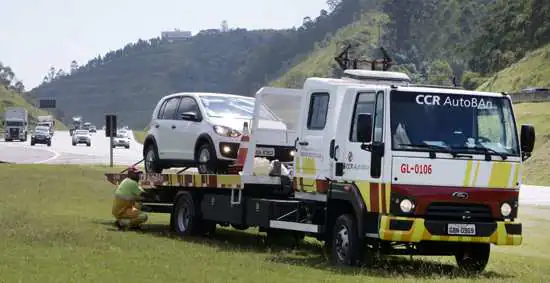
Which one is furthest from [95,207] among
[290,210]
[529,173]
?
[529,173]

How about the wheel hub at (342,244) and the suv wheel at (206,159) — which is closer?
the wheel hub at (342,244)

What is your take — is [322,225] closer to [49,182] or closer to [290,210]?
[290,210]

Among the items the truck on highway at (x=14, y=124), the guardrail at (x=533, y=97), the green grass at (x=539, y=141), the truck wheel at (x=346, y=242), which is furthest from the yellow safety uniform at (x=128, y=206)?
the truck on highway at (x=14, y=124)

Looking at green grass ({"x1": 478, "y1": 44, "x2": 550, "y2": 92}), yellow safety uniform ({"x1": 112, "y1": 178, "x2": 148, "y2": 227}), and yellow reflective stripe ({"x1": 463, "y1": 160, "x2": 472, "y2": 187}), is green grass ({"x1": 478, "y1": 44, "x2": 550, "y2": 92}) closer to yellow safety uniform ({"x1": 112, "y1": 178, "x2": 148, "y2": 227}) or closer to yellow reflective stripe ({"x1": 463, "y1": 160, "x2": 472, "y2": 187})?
yellow safety uniform ({"x1": 112, "y1": 178, "x2": 148, "y2": 227})

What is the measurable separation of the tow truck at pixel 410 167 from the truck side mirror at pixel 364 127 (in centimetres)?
1

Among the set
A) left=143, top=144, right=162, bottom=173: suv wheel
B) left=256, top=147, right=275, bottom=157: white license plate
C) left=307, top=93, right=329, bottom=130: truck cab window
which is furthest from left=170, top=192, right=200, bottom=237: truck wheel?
left=307, top=93, right=329, bottom=130: truck cab window

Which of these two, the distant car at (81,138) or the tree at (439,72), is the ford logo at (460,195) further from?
the tree at (439,72)

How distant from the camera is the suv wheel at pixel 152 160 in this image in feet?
67.8

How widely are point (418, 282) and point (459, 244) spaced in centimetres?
183

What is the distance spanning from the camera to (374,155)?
13.4 m

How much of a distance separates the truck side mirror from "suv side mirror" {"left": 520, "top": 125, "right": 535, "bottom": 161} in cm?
212

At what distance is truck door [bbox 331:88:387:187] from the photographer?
13.4 meters

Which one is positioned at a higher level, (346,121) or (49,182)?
(346,121)

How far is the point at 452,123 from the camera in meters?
13.5
